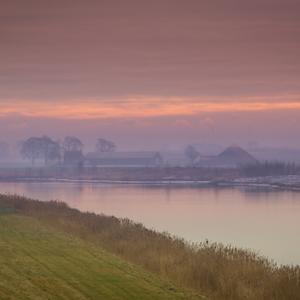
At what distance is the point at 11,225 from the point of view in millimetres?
22203

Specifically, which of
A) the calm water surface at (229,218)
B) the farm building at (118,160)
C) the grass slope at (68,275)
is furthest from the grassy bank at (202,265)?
the farm building at (118,160)

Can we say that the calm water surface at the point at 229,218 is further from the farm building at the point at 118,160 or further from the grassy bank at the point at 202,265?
the farm building at the point at 118,160

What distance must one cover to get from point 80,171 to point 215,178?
1541 inches

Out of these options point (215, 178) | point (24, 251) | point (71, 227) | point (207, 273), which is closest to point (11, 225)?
point (71, 227)

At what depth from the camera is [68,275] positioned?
12461 millimetres

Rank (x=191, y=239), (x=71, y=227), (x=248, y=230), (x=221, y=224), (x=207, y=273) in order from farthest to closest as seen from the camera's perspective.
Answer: (x=221, y=224), (x=248, y=230), (x=191, y=239), (x=71, y=227), (x=207, y=273)

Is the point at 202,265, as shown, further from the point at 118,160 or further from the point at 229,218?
the point at 118,160

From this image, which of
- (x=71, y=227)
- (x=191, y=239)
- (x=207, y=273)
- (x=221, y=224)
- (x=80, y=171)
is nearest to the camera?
(x=207, y=273)

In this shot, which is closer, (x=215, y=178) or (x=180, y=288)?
(x=180, y=288)

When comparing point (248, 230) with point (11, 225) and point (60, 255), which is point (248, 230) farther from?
point (60, 255)

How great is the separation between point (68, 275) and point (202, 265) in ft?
12.6

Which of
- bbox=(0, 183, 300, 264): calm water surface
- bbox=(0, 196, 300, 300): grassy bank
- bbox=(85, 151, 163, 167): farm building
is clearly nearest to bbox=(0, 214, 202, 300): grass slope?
bbox=(0, 196, 300, 300): grassy bank

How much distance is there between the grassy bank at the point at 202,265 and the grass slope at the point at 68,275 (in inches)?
40.0

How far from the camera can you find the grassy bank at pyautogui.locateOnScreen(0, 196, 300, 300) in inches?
506
